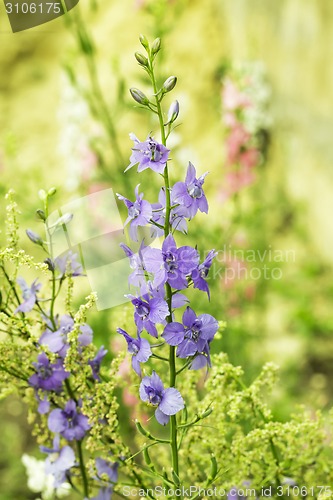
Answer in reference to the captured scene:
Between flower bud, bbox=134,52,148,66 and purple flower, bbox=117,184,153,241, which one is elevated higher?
flower bud, bbox=134,52,148,66

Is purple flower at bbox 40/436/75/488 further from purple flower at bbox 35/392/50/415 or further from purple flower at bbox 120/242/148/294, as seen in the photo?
purple flower at bbox 120/242/148/294

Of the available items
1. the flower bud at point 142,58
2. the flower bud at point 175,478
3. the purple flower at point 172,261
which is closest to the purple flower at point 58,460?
the flower bud at point 175,478

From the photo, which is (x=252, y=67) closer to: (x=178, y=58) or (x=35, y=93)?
(x=178, y=58)

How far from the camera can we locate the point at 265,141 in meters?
3.24

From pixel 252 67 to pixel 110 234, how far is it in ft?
3.65

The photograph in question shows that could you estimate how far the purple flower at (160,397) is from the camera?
72cm

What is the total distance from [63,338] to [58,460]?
0.14 meters

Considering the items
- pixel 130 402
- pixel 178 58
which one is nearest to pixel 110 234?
pixel 130 402

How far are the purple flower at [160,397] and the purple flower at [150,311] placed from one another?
0.16ft

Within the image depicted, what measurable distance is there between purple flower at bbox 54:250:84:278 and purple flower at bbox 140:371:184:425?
19 centimetres

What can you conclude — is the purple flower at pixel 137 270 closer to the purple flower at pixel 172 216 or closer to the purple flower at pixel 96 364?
the purple flower at pixel 172 216

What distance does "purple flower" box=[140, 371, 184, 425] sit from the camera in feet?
2.37

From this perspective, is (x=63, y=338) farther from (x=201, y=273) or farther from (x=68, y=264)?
(x=201, y=273)

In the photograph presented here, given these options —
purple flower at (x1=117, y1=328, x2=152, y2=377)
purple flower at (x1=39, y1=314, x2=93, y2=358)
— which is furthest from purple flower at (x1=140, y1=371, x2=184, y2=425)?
purple flower at (x1=39, y1=314, x2=93, y2=358)
